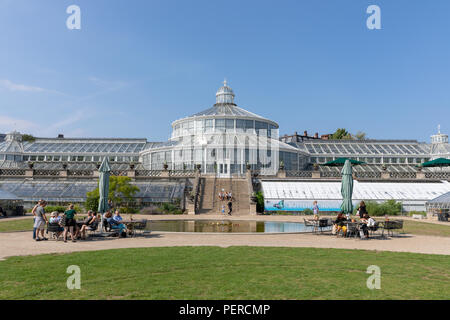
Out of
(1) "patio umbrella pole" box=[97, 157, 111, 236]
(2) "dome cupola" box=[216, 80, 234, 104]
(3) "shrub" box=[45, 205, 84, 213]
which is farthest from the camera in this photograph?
(2) "dome cupola" box=[216, 80, 234, 104]

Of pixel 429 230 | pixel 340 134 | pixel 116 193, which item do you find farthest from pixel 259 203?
pixel 340 134

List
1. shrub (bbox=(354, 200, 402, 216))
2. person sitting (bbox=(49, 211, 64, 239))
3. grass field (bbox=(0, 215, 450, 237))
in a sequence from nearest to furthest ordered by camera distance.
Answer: person sitting (bbox=(49, 211, 64, 239)) → grass field (bbox=(0, 215, 450, 237)) → shrub (bbox=(354, 200, 402, 216))

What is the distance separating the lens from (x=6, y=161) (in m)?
53.7

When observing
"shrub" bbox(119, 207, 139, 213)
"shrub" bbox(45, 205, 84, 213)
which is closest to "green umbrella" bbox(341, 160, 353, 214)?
"shrub" bbox(119, 207, 139, 213)

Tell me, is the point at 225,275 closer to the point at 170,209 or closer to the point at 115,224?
the point at 115,224

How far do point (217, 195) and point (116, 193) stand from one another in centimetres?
992

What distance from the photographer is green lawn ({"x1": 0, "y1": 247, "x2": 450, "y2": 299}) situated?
6730mm

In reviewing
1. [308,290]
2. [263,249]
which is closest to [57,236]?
[263,249]

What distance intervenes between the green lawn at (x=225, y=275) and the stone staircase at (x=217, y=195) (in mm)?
19695

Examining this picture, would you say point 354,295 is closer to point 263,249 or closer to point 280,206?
point 263,249

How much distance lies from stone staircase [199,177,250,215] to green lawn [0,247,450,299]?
64.6 feet

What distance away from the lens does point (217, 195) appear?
112 feet

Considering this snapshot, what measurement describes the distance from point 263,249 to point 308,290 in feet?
16.9

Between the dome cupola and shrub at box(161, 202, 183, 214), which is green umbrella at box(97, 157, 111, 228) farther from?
the dome cupola
